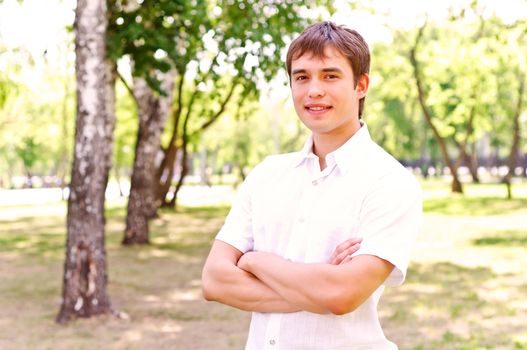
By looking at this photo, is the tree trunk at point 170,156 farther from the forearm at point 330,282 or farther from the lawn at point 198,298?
the forearm at point 330,282

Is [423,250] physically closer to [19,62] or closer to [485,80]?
[19,62]

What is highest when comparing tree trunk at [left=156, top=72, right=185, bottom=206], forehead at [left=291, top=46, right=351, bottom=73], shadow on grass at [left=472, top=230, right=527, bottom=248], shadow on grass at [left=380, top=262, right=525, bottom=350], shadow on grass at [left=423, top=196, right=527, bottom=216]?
forehead at [left=291, top=46, right=351, bottom=73]

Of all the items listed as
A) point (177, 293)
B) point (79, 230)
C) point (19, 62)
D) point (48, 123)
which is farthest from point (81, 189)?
point (48, 123)

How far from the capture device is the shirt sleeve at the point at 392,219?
102 inches

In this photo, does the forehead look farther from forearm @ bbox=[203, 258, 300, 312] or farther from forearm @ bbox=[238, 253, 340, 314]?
forearm @ bbox=[203, 258, 300, 312]

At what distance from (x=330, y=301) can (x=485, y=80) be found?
38.2 m

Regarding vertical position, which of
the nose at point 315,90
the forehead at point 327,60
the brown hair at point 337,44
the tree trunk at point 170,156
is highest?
the brown hair at point 337,44

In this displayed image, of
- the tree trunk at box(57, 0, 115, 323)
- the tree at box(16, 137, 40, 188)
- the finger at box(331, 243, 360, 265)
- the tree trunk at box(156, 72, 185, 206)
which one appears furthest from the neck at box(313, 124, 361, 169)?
the tree at box(16, 137, 40, 188)

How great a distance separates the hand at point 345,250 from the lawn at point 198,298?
5.82m

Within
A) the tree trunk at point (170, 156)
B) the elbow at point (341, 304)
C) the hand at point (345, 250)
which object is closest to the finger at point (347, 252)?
the hand at point (345, 250)

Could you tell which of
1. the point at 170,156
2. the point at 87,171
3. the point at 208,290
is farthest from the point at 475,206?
the point at 208,290

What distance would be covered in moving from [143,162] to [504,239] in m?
8.95

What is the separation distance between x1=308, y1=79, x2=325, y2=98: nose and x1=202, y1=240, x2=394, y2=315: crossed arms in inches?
20.2

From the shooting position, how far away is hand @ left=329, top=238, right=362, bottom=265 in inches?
102
